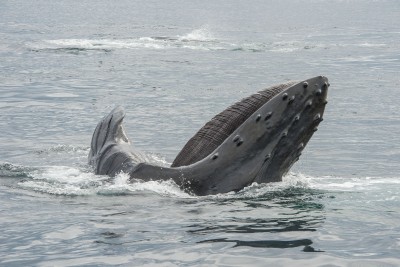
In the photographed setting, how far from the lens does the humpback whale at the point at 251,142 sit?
36.8 ft

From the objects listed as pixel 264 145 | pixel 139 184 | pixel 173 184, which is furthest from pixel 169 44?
pixel 264 145

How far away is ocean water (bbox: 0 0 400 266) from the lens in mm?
10269

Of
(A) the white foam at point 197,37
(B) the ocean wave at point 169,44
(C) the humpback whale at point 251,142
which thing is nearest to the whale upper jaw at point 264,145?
(C) the humpback whale at point 251,142

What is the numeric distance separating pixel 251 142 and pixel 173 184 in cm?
108

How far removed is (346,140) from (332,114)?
182 inches

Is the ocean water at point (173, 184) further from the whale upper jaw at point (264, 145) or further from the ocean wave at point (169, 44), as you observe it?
the ocean wave at point (169, 44)

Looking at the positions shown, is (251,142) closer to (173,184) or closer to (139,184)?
(173,184)

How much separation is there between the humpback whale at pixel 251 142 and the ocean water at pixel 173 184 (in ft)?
0.62

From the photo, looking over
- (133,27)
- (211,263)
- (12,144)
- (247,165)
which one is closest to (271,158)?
(247,165)

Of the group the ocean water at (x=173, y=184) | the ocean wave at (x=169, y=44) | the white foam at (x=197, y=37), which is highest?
the white foam at (x=197, y=37)

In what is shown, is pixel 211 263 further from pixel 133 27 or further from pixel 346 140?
pixel 133 27

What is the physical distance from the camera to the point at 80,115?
25.0m

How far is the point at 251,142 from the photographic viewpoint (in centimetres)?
1132

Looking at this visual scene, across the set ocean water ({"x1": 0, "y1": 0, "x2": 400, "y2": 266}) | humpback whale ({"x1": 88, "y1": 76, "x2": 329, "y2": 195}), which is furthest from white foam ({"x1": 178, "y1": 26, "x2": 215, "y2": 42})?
humpback whale ({"x1": 88, "y1": 76, "x2": 329, "y2": 195})
